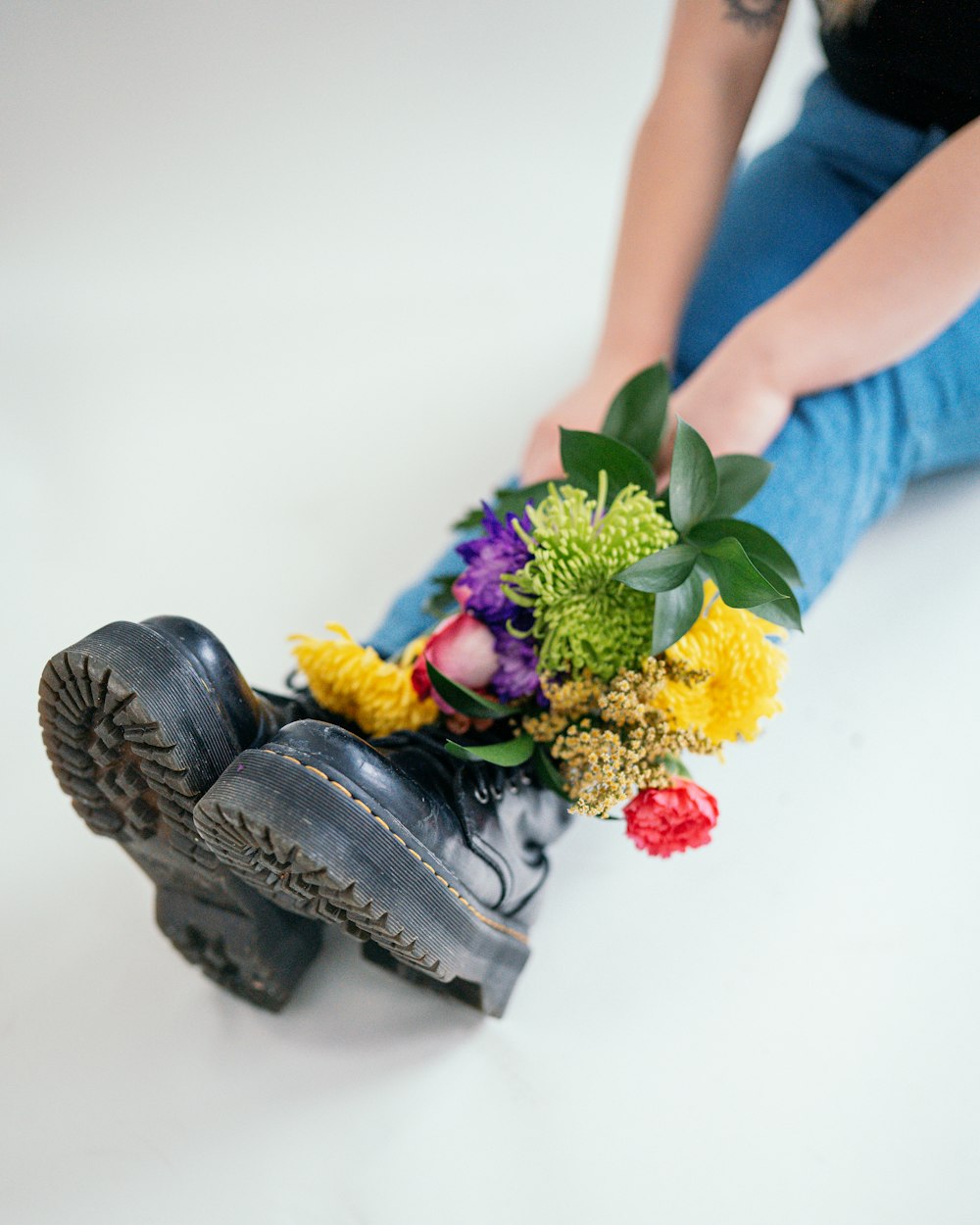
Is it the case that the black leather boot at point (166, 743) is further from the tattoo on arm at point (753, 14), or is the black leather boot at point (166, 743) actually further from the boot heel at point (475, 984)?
the tattoo on arm at point (753, 14)

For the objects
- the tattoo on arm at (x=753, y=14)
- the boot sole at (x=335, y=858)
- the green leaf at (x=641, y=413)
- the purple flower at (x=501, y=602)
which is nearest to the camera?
the boot sole at (x=335, y=858)

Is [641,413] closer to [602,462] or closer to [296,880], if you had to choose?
[602,462]

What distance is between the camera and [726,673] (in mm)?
598

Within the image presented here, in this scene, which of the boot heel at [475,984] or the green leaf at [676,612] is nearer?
the green leaf at [676,612]

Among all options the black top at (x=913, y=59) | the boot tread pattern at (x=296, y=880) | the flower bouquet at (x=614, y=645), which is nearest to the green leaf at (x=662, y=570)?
the flower bouquet at (x=614, y=645)

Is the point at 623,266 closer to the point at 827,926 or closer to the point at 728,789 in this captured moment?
the point at 728,789

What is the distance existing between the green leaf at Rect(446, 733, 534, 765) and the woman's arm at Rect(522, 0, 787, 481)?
290mm

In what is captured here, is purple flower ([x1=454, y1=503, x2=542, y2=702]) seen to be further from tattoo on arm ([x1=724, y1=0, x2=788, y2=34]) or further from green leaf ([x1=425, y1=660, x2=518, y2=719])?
tattoo on arm ([x1=724, y1=0, x2=788, y2=34])

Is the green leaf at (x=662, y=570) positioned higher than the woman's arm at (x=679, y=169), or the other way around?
the woman's arm at (x=679, y=169)

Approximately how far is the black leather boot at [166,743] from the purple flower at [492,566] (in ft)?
0.44

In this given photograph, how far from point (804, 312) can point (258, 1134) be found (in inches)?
26.5

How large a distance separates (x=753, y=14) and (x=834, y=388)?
0.32 m

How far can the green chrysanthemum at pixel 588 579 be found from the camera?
0.57 meters

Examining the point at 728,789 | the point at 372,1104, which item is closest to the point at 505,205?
the point at 728,789
